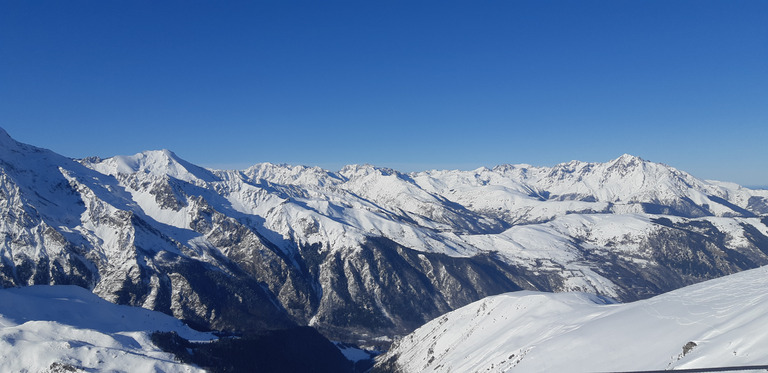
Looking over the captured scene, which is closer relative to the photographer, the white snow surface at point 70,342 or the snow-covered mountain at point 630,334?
the snow-covered mountain at point 630,334

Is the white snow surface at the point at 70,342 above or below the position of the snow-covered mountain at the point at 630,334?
above

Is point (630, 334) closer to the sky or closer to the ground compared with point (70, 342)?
closer to the ground

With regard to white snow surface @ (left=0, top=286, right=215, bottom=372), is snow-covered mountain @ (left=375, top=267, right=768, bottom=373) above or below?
below

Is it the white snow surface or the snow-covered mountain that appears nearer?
the snow-covered mountain

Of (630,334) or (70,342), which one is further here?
(70,342)
